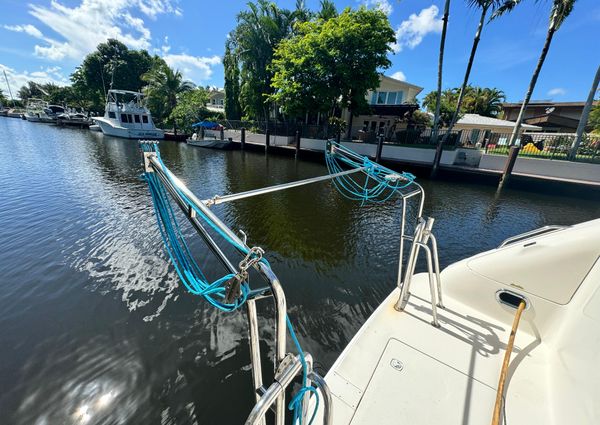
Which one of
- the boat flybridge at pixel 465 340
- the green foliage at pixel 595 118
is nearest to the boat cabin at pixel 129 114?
the boat flybridge at pixel 465 340

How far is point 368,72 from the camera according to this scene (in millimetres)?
16828

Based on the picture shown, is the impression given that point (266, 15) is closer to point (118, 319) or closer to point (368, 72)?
point (368, 72)

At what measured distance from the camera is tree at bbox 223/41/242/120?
1112 inches

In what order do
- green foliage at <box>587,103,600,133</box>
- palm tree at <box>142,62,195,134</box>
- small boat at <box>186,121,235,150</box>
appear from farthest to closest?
palm tree at <box>142,62,195,134</box> < small boat at <box>186,121,235,150</box> < green foliage at <box>587,103,600,133</box>

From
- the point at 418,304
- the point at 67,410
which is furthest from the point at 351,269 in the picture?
the point at 67,410

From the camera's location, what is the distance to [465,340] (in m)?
2.34

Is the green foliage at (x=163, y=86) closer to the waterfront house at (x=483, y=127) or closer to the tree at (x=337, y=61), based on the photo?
the tree at (x=337, y=61)

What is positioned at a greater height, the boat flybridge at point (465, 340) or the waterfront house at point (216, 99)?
the waterfront house at point (216, 99)

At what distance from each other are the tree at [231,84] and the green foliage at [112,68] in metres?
24.2

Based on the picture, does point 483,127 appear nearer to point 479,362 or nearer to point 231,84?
point 479,362

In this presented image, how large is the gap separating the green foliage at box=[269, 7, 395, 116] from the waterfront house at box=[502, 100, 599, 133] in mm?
21492

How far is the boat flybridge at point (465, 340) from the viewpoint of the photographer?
1.35 m

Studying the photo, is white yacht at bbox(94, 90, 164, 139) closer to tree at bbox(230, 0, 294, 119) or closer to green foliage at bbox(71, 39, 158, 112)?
tree at bbox(230, 0, 294, 119)

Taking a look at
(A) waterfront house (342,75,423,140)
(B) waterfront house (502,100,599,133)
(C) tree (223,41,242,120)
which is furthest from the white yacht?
(B) waterfront house (502,100,599,133)
